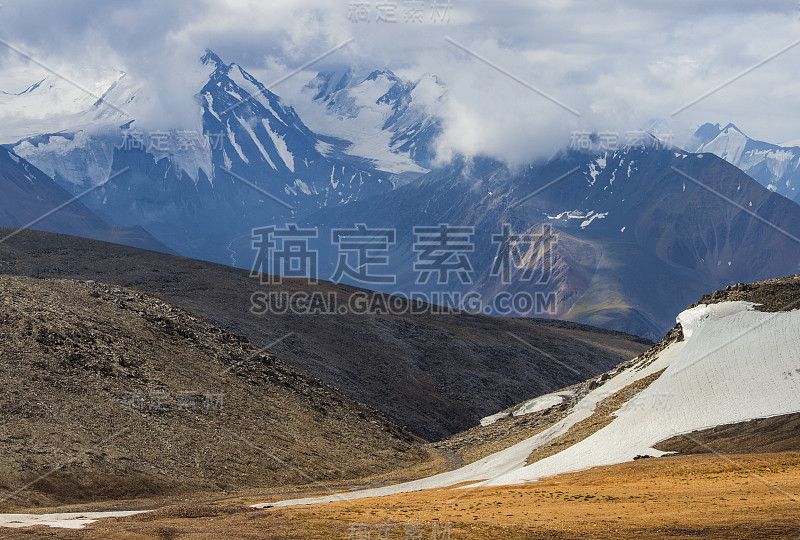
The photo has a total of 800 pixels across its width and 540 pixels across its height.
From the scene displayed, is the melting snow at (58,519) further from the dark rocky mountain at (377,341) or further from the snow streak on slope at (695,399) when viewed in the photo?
the dark rocky mountain at (377,341)

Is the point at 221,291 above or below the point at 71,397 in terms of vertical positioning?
above

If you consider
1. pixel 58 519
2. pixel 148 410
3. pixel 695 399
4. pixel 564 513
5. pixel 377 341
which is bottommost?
pixel 564 513

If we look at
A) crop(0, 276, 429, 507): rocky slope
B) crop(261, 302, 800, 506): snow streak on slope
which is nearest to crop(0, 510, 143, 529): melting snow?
crop(0, 276, 429, 507): rocky slope

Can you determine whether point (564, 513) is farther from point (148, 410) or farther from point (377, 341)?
point (377, 341)

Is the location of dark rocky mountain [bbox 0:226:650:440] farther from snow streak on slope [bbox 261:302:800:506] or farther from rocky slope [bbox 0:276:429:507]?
snow streak on slope [bbox 261:302:800:506]

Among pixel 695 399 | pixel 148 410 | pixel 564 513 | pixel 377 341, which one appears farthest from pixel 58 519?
pixel 377 341

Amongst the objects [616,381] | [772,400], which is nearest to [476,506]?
[772,400]

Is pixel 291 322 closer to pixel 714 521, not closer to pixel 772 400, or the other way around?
pixel 772 400

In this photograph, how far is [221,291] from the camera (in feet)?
470

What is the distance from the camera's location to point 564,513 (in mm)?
45906

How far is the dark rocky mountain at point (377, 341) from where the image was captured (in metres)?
117

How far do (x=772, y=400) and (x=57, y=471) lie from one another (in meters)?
51.2

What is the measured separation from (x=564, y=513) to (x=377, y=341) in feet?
293

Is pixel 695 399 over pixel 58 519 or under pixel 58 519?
over
